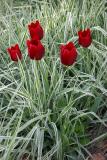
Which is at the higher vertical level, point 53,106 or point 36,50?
point 36,50

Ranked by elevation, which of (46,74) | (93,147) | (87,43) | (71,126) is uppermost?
(87,43)

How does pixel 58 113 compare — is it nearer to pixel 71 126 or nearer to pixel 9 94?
pixel 71 126

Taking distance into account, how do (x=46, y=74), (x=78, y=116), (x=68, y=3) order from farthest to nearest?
(x=68, y=3) → (x=46, y=74) → (x=78, y=116)

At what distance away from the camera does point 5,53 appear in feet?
8.48

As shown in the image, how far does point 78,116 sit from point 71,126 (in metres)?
0.09

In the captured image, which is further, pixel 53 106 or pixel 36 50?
pixel 53 106

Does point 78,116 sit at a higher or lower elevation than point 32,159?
higher

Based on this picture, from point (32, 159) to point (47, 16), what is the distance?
1.24 meters

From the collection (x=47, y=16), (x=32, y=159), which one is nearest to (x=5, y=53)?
(x=47, y=16)

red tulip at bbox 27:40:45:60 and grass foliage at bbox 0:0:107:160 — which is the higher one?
red tulip at bbox 27:40:45:60

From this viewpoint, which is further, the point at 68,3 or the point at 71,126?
the point at 68,3

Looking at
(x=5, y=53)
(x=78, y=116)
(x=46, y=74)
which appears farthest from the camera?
(x=5, y=53)

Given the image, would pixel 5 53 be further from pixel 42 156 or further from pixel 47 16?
pixel 42 156

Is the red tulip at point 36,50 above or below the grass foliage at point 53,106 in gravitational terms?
above
